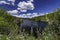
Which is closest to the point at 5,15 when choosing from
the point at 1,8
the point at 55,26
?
the point at 1,8

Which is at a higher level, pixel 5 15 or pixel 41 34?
pixel 5 15

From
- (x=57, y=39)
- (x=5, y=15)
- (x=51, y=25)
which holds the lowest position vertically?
(x=57, y=39)

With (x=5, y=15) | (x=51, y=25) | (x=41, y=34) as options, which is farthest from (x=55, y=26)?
(x=5, y=15)

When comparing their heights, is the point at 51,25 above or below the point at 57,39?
above

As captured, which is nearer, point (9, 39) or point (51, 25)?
point (9, 39)

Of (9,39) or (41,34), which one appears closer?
(9,39)

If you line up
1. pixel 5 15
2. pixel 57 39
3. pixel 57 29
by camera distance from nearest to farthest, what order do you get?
pixel 57 39
pixel 57 29
pixel 5 15

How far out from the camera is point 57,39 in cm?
364

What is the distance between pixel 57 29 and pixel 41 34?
2.24ft

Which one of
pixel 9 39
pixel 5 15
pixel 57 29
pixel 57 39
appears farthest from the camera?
pixel 5 15

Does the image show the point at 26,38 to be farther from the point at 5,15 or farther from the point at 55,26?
the point at 5,15

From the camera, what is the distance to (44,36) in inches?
145

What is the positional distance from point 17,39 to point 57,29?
3.92ft

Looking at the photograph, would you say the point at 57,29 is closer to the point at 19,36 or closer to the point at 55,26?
the point at 55,26
